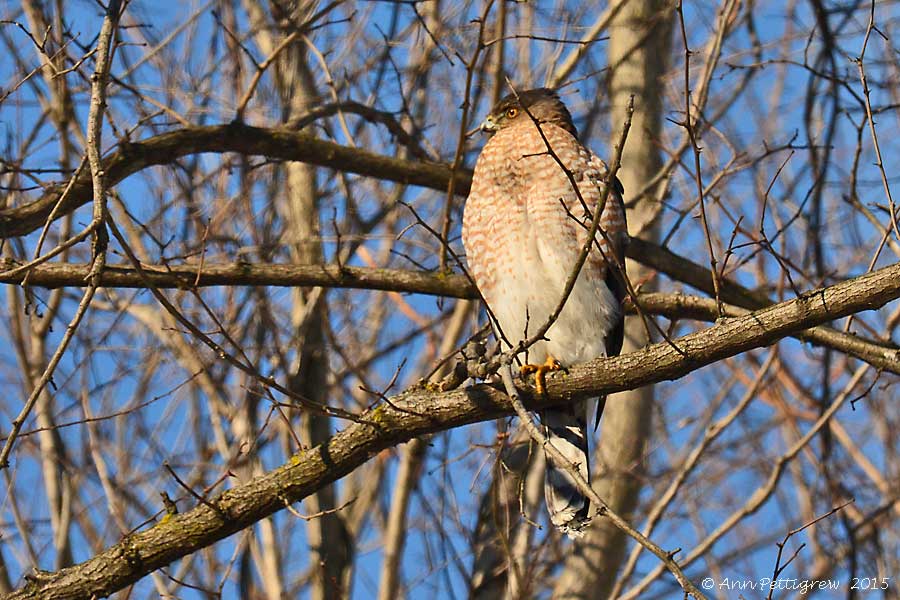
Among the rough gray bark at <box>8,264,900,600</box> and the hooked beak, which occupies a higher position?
the hooked beak

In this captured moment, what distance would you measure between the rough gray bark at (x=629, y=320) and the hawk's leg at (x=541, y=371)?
1653 millimetres

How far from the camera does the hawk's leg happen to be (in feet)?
13.5

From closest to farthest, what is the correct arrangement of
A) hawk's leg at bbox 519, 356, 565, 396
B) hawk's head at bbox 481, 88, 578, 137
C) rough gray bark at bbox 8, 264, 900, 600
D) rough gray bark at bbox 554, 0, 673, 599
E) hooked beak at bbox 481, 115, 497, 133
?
rough gray bark at bbox 8, 264, 900, 600, hawk's leg at bbox 519, 356, 565, 396, hawk's head at bbox 481, 88, 578, 137, hooked beak at bbox 481, 115, 497, 133, rough gray bark at bbox 554, 0, 673, 599

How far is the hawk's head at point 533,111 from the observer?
17.6 feet

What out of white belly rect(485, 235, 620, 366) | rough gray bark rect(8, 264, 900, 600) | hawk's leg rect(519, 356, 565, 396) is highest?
white belly rect(485, 235, 620, 366)

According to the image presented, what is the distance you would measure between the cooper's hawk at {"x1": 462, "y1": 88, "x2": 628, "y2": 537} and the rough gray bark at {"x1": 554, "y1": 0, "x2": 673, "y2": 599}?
104 centimetres

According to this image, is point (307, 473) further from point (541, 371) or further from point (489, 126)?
point (489, 126)

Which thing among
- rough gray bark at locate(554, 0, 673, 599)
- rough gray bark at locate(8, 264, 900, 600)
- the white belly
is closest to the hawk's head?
A: rough gray bark at locate(554, 0, 673, 599)

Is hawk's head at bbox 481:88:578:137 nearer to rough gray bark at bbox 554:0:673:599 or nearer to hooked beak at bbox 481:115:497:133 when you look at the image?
hooked beak at bbox 481:115:497:133

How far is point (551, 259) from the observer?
4777mm

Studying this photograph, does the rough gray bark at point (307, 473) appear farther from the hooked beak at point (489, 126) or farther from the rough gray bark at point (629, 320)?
the rough gray bark at point (629, 320)

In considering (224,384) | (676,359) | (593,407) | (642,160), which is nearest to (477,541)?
(593,407)

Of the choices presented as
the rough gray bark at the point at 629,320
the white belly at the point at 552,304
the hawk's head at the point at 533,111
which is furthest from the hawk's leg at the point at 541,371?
the rough gray bark at the point at 629,320

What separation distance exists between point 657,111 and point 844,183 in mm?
1121
